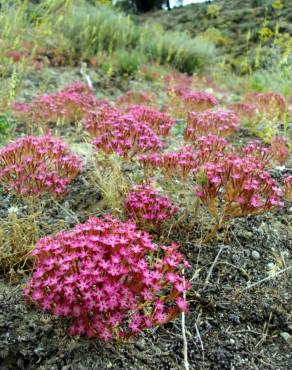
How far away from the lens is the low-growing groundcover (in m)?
2.05

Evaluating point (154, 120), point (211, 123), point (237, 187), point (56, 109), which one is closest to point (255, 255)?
point (237, 187)

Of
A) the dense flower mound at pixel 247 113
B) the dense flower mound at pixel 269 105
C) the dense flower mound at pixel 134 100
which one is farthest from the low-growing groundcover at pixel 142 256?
the dense flower mound at pixel 134 100

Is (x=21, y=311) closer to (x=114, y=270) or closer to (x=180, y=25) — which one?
(x=114, y=270)

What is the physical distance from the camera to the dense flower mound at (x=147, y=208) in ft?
9.18

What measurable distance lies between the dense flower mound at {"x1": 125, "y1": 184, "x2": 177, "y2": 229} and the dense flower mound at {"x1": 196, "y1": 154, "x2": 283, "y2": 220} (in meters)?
0.23

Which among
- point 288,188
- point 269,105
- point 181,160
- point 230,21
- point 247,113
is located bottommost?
point 230,21

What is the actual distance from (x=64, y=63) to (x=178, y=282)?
7025 millimetres

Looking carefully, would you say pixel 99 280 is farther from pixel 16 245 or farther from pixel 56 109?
pixel 56 109

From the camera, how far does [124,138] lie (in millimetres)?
3359

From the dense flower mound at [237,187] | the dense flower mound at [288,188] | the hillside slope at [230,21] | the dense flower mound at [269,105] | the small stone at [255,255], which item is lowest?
the hillside slope at [230,21]

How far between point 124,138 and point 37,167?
0.66 metres

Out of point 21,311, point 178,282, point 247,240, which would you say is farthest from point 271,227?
point 21,311

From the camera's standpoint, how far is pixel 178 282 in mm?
2107

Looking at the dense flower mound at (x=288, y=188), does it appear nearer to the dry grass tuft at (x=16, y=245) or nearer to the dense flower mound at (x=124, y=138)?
the dense flower mound at (x=124, y=138)
